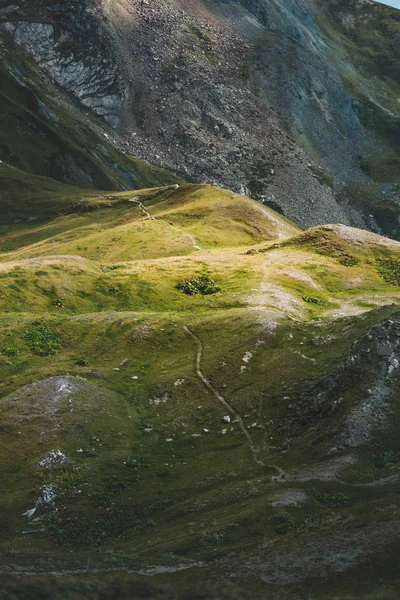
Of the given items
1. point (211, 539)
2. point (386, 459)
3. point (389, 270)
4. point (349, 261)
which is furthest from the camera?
point (349, 261)

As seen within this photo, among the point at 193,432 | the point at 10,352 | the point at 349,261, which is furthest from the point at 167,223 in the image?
the point at 193,432

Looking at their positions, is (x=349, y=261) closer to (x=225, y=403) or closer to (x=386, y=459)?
(x=225, y=403)

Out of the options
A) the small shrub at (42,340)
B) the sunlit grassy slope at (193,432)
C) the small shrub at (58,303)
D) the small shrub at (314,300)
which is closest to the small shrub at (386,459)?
the sunlit grassy slope at (193,432)

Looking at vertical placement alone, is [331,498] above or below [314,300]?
below

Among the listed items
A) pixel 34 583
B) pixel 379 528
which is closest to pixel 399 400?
pixel 379 528

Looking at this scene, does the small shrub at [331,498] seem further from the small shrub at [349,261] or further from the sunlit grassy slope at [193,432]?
the small shrub at [349,261]

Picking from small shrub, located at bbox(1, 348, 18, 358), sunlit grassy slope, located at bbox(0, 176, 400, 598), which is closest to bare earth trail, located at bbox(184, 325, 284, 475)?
sunlit grassy slope, located at bbox(0, 176, 400, 598)

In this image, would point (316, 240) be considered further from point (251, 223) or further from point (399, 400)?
point (399, 400)
